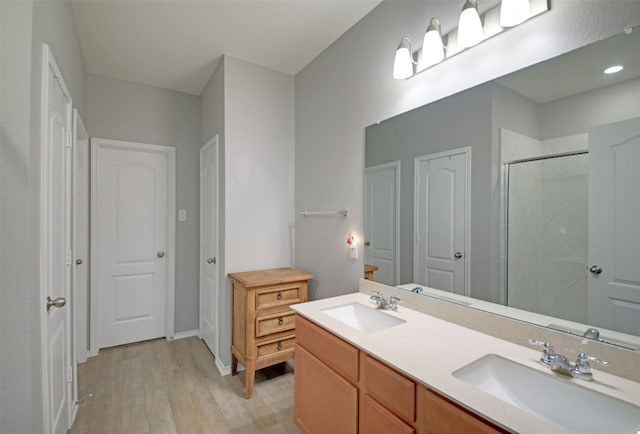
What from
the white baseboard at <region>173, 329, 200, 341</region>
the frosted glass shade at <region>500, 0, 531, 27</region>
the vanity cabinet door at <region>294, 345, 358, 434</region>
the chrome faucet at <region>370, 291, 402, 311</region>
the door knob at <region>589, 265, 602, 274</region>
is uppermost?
the frosted glass shade at <region>500, 0, 531, 27</region>

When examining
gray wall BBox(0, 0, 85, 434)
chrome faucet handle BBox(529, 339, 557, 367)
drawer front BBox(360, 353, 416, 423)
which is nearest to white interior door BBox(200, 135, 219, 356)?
gray wall BBox(0, 0, 85, 434)

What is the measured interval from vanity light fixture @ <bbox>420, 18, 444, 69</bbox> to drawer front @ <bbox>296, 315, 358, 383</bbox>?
4.89 feet

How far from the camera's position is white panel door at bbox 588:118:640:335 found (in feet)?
3.22

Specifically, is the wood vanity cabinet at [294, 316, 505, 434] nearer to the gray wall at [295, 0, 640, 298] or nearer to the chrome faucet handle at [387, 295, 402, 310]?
the chrome faucet handle at [387, 295, 402, 310]

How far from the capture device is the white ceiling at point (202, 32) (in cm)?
204

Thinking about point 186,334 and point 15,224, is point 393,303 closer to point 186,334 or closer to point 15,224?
point 15,224

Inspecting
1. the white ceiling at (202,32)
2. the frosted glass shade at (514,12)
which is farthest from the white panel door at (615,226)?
the white ceiling at (202,32)

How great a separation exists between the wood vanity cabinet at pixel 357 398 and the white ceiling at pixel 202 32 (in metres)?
2.08

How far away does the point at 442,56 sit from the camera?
1.53 m

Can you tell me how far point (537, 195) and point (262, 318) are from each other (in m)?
1.97

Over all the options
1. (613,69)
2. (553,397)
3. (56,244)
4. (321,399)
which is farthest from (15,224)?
(613,69)

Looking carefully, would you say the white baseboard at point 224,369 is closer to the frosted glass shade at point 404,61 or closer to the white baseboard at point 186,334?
the white baseboard at point 186,334

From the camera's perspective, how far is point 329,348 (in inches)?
56.7

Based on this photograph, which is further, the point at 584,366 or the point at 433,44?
the point at 433,44
